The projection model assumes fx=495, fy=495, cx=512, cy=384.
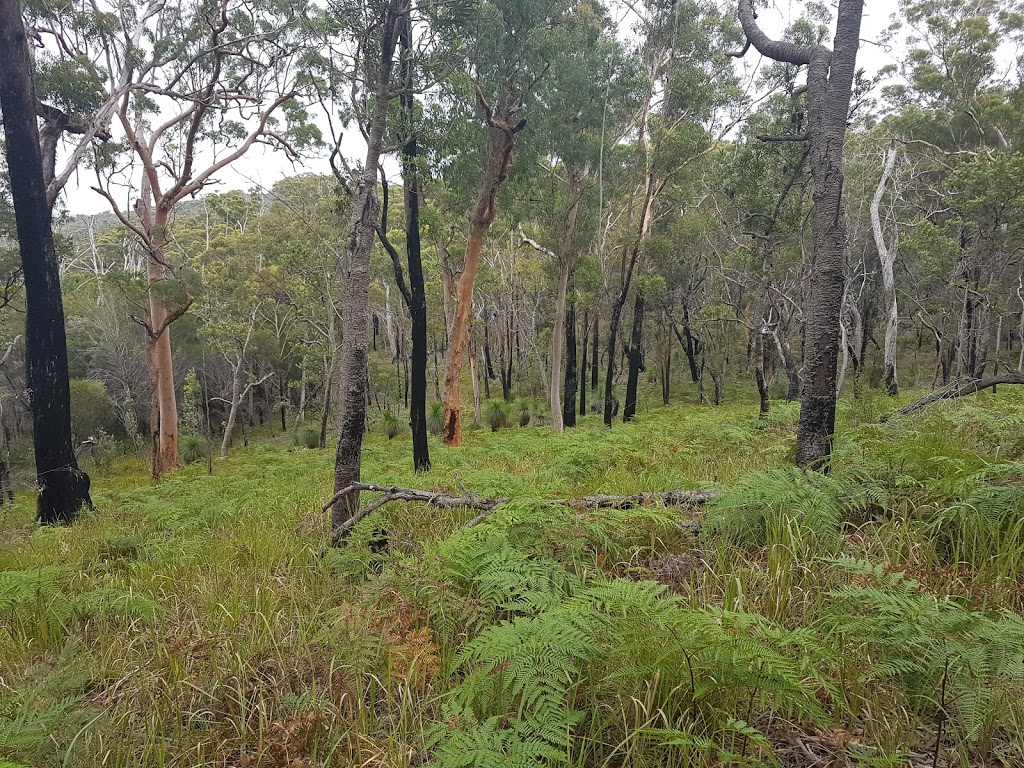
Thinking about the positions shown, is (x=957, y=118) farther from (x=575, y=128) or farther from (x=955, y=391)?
(x=955, y=391)

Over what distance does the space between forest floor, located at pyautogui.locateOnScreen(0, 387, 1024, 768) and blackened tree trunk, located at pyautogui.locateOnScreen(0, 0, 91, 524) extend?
13.2 ft

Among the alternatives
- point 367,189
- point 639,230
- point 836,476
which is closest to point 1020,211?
point 639,230

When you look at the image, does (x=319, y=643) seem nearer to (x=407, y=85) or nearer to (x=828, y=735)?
(x=828, y=735)

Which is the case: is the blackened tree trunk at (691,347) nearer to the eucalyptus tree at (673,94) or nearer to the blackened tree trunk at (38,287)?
the eucalyptus tree at (673,94)

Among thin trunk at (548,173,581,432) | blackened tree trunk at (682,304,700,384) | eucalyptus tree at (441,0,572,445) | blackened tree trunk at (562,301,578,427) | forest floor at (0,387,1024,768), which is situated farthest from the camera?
A: blackened tree trunk at (682,304,700,384)

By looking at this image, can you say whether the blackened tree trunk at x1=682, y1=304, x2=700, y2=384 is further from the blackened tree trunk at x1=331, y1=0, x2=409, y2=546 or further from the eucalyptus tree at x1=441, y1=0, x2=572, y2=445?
the blackened tree trunk at x1=331, y1=0, x2=409, y2=546

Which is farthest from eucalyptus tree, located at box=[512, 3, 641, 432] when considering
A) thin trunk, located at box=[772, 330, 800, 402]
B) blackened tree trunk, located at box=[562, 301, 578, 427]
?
thin trunk, located at box=[772, 330, 800, 402]

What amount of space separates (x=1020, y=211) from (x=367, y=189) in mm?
23738

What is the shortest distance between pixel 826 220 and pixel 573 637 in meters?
4.27

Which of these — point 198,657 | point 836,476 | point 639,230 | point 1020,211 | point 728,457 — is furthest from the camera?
point 1020,211

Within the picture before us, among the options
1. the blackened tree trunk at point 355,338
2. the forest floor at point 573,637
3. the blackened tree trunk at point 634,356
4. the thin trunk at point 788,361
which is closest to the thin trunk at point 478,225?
the blackened tree trunk at point 634,356

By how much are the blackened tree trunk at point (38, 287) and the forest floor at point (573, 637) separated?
404 centimetres

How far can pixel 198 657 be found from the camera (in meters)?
2.49

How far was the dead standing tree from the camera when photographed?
4.30 metres
